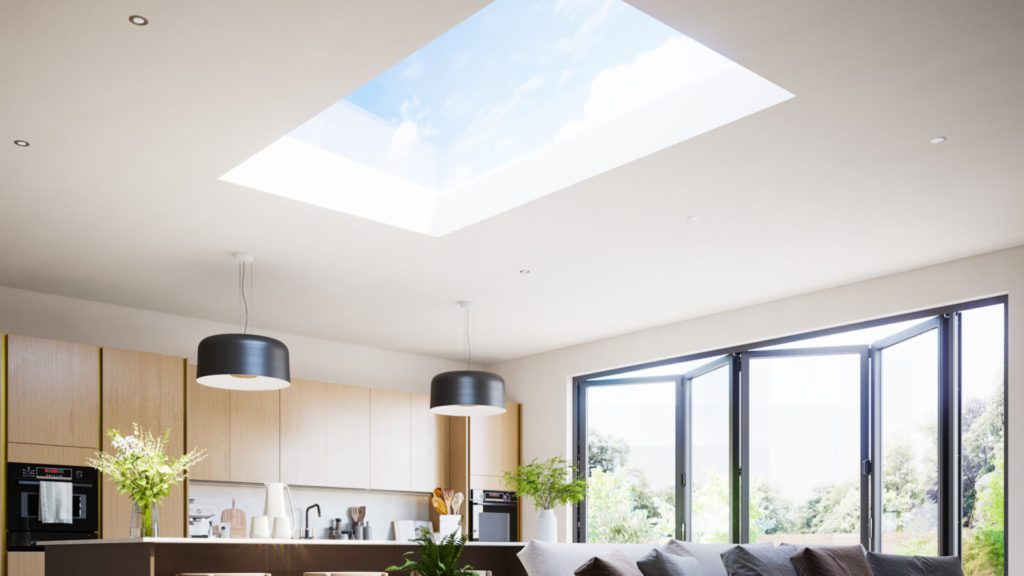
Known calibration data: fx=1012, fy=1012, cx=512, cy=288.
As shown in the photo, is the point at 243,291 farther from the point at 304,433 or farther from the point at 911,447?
the point at 911,447

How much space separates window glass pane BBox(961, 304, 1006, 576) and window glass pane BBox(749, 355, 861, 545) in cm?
82

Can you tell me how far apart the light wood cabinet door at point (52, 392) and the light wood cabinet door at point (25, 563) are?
72 centimetres

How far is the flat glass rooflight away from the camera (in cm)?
481

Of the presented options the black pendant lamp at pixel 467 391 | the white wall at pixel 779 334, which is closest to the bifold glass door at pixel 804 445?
the white wall at pixel 779 334

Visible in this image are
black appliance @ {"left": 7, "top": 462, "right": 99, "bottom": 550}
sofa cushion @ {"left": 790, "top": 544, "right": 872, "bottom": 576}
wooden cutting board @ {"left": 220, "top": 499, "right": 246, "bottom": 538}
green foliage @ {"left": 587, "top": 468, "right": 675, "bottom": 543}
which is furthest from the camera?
green foliage @ {"left": 587, "top": 468, "right": 675, "bottom": 543}

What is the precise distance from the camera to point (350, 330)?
28.7 feet

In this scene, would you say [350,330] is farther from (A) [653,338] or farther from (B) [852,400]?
(B) [852,400]

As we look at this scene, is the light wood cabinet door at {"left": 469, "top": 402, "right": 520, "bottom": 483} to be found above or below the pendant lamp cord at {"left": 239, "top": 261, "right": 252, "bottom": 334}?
below

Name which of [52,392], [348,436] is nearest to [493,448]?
[348,436]

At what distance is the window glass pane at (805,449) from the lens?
23.9 feet

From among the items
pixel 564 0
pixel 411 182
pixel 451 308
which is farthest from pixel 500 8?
pixel 451 308

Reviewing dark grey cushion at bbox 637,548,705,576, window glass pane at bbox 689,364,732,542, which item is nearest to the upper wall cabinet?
window glass pane at bbox 689,364,732,542

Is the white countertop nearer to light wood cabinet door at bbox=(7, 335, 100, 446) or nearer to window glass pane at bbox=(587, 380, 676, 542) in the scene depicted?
light wood cabinet door at bbox=(7, 335, 100, 446)

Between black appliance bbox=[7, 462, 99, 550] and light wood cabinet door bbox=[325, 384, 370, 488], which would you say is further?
light wood cabinet door bbox=[325, 384, 370, 488]
